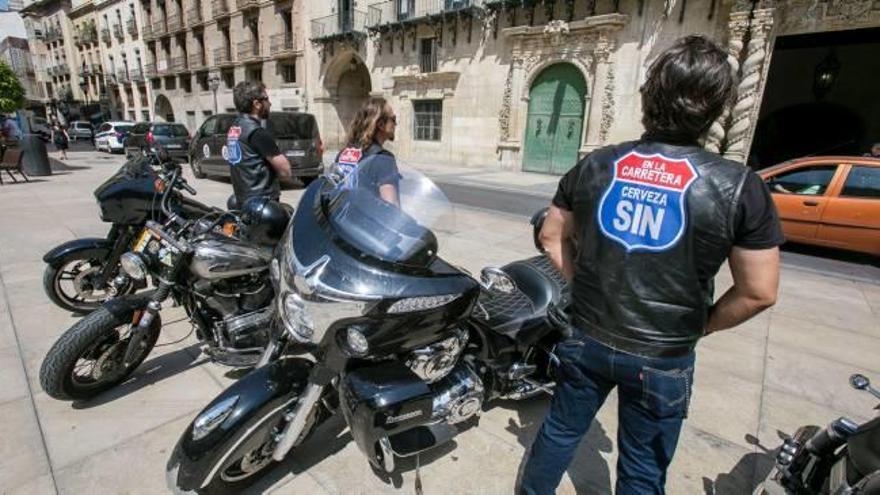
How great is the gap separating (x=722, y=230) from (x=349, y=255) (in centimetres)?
116

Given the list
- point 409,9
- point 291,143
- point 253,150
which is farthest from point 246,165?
point 409,9

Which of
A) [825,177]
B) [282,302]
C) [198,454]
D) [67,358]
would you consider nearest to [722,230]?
[282,302]

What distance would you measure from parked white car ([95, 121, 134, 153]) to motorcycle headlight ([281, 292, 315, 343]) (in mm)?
20171

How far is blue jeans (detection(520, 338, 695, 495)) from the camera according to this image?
4.52ft

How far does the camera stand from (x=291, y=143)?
979 cm

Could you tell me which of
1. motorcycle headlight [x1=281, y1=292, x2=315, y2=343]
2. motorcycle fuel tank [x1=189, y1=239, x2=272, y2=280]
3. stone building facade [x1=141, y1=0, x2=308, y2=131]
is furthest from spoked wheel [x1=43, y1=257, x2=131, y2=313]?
stone building facade [x1=141, y1=0, x2=308, y2=131]

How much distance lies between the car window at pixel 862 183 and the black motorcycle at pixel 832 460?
19.1ft

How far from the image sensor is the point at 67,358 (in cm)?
220

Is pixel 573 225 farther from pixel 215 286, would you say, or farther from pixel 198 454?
pixel 215 286

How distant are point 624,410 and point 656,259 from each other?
568 mm

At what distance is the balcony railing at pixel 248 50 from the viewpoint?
2508 cm

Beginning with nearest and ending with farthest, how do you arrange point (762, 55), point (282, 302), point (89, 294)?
point (282, 302)
point (89, 294)
point (762, 55)

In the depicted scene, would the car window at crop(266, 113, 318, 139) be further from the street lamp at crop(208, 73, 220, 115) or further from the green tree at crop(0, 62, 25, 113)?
the green tree at crop(0, 62, 25, 113)

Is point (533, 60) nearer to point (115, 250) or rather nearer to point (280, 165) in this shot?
point (280, 165)
